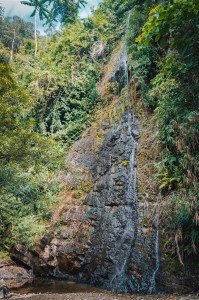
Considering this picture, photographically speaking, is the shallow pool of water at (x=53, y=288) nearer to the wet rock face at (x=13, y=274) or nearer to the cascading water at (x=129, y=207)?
the wet rock face at (x=13, y=274)

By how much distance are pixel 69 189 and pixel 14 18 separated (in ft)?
116

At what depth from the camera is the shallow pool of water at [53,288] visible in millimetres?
8363

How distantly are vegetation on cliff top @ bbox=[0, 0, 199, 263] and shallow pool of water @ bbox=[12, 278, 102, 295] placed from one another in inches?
76.6

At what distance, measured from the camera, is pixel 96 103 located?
54.7 ft

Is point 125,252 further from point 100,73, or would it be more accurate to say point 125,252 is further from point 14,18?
point 14,18

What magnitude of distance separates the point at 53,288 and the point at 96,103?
36.7 ft

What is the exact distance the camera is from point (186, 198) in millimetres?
7027

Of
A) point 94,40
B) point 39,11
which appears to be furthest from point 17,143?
point 39,11

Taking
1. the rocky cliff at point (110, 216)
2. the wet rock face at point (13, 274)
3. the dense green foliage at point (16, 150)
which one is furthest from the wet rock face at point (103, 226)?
the dense green foliage at point (16, 150)

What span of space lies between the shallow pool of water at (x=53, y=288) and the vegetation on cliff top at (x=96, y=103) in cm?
195

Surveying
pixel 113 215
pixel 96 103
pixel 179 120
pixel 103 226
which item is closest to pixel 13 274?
pixel 103 226

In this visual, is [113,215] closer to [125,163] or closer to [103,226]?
[103,226]

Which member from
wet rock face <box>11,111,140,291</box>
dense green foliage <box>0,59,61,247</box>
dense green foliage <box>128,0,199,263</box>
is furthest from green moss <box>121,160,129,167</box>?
dense green foliage <box>0,59,61,247</box>

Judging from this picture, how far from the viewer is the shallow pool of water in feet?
27.4
